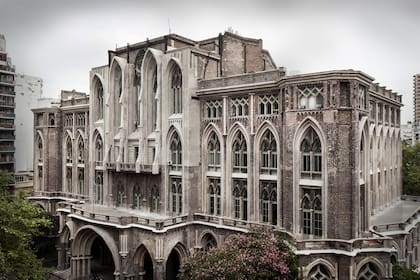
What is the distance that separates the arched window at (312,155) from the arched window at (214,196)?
25.2 ft

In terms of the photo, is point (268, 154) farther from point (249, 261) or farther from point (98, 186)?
point (98, 186)

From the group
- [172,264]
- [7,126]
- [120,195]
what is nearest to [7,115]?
[7,126]

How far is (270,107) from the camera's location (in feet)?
84.5

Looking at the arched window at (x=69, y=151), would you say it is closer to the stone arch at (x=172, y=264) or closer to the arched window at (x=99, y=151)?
the arched window at (x=99, y=151)

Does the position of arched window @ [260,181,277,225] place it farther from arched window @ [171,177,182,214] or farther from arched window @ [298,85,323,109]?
arched window @ [171,177,182,214]

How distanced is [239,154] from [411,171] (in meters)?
32.1

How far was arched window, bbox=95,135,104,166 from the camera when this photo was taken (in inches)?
1447

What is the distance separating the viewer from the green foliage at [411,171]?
153ft

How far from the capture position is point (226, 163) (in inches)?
1102

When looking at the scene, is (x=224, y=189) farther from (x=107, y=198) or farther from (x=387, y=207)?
(x=387, y=207)

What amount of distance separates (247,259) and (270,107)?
11.2 meters

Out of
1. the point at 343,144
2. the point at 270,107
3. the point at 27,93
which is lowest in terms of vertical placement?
the point at 343,144

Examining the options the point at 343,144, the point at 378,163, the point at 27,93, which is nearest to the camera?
the point at 343,144

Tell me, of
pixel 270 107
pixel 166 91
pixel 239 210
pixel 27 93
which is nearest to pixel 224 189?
pixel 239 210
